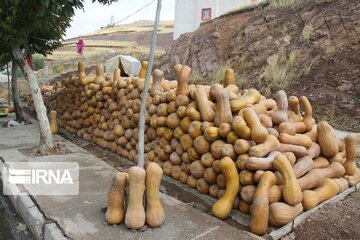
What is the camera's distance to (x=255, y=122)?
3939 millimetres

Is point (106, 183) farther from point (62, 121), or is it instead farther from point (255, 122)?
point (62, 121)

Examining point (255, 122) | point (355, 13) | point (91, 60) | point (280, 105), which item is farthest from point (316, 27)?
point (91, 60)

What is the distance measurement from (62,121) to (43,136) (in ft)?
8.41

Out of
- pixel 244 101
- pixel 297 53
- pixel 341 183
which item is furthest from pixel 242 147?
pixel 297 53

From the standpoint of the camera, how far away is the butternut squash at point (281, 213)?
345cm

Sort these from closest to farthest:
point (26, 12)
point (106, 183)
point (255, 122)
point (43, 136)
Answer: point (255, 122) → point (106, 183) → point (26, 12) → point (43, 136)

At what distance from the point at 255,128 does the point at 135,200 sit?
1626 mm

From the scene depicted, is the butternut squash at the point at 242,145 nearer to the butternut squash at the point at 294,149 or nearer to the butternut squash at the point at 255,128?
the butternut squash at the point at 255,128

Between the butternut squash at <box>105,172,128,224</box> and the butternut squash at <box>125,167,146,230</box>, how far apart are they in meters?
0.10

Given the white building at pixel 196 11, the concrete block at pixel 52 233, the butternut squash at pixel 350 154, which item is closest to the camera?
the concrete block at pixel 52 233

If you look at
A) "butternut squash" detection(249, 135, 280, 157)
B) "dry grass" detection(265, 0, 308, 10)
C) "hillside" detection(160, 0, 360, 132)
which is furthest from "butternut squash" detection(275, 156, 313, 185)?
"dry grass" detection(265, 0, 308, 10)

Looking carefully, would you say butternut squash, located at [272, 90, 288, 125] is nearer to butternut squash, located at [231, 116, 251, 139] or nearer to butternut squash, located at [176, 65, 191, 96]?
butternut squash, located at [231, 116, 251, 139]

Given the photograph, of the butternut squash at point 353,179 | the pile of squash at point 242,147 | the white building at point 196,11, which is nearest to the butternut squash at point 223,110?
the pile of squash at point 242,147

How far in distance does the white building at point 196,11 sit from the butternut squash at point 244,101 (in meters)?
19.3
